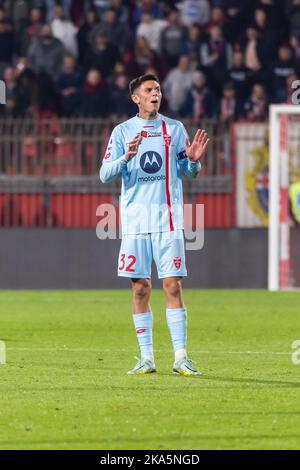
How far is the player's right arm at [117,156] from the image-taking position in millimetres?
10195

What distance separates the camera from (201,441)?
7.27 metres

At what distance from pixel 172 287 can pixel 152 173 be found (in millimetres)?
849

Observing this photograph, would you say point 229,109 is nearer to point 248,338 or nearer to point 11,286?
point 11,286

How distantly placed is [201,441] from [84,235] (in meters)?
15.3

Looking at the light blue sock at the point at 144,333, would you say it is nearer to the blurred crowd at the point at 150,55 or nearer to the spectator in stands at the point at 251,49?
the blurred crowd at the point at 150,55

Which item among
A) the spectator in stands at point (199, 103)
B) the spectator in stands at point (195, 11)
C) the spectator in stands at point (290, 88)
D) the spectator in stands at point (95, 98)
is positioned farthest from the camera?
the spectator in stands at point (195, 11)

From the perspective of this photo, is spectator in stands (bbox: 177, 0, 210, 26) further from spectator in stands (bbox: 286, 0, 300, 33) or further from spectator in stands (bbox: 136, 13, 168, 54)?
spectator in stands (bbox: 286, 0, 300, 33)

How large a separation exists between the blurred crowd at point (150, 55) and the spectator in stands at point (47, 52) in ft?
0.06

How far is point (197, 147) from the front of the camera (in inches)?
404

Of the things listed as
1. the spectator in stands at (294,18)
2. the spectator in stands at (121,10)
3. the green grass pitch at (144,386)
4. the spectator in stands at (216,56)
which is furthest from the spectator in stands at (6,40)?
the green grass pitch at (144,386)

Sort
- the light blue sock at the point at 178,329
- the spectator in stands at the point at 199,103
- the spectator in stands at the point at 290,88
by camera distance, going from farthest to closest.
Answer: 1. the spectator in stands at the point at 199,103
2. the spectator in stands at the point at 290,88
3. the light blue sock at the point at 178,329

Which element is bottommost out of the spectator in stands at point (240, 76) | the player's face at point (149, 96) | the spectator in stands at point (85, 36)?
the player's face at point (149, 96)

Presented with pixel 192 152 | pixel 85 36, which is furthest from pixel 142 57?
pixel 192 152
